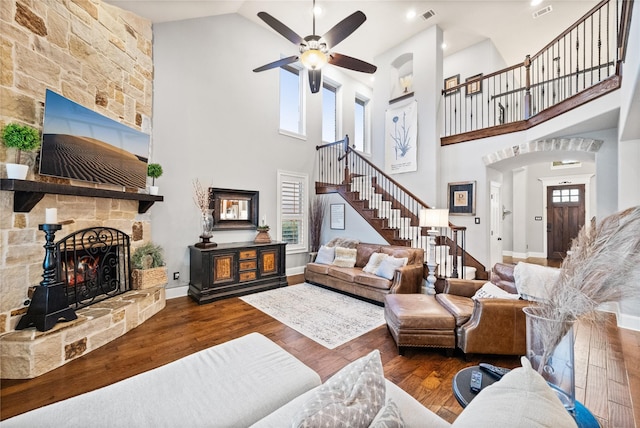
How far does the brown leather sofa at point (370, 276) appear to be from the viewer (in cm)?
392

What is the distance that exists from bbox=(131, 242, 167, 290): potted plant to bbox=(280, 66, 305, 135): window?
3.64m

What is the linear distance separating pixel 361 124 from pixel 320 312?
6391mm

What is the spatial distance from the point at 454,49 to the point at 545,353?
24.8ft

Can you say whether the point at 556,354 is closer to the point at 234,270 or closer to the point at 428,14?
the point at 234,270

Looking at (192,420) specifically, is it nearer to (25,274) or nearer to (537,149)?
(25,274)

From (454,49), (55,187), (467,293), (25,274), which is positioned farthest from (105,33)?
(454,49)

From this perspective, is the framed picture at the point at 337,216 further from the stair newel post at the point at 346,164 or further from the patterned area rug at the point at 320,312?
the patterned area rug at the point at 320,312

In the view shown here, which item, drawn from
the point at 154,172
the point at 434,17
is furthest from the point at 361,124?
the point at 154,172

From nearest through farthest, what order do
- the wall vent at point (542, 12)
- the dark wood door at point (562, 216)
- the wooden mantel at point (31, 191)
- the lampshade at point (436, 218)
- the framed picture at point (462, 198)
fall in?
1. the wooden mantel at point (31, 191)
2. the lampshade at point (436, 218)
3. the wall vent at point (542, 12)
4. the framed picture at point (462, 198)
5. the dark wood door at point (562, 216)

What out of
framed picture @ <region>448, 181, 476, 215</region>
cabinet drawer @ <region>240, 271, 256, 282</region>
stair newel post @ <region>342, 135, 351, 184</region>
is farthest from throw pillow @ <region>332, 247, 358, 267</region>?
framed picture @ <region>448, 181, 476, 215</region>

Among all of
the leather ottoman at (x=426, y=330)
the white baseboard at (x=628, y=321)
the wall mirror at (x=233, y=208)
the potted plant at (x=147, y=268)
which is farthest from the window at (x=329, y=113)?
the white baseboard at (x=628, y=321)

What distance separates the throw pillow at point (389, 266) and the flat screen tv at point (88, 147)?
3670 mm

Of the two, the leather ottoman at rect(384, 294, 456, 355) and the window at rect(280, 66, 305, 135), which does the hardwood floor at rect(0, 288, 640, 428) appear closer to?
the leather ottoman at rect(384, 294, 456, 355)

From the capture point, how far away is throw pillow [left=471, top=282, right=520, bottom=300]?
A: 2655mm
